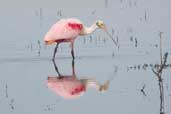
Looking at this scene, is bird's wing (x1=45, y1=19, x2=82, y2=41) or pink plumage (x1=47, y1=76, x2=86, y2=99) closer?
pink plumage (x1=47, y1=76, x2=86, y2=99)

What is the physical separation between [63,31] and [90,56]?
95 cm

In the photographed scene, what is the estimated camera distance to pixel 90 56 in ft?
46.4

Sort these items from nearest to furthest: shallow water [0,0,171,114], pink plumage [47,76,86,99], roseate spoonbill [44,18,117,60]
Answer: shallow water [0,0,171,114], pink plumage [47,76,86,99], roseate spoonbill [44,18,117,60]

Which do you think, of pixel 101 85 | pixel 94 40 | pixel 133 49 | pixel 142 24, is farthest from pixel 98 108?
pixel 142 24

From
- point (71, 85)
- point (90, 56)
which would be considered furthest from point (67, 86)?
point (90, 56)

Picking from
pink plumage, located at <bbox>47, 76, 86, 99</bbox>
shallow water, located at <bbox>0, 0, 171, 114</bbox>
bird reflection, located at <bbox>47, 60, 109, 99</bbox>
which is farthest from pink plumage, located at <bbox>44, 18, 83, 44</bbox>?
pink plumage, located at <bbox>47, 76, 86, 99</bbox>

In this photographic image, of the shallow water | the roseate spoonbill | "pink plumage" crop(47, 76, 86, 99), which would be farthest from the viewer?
the roseate spoonbill

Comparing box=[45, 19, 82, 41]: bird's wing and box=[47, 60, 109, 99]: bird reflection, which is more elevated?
box=[45, 19, 82, 41]: bird's wing

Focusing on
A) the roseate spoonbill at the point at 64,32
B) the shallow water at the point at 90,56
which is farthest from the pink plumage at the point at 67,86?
the roseate spoonbill at the point at 64,32

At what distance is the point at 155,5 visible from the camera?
19359 millimetres

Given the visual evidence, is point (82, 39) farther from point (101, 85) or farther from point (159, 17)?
point (101, 85)

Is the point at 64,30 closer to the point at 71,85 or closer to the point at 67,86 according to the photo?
the point at 71,85

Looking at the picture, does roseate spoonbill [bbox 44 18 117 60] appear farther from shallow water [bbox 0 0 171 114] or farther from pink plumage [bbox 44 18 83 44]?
shallow water [bbox 0 0 171 114]

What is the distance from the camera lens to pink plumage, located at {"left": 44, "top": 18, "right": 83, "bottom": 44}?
14.7 m
